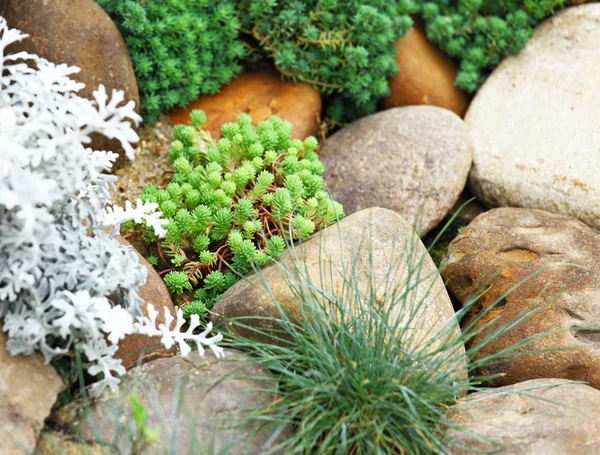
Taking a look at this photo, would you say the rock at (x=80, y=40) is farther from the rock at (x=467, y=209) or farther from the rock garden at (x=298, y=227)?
the rock at (x=467, y=209)

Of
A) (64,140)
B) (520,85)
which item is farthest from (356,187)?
(64,140)

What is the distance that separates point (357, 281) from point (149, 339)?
0.88m

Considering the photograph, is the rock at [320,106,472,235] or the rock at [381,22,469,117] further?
the rock at [381,22,469,117]

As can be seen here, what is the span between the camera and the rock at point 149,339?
8.63ft

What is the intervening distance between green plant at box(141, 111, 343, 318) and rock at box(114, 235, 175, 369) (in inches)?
5.5

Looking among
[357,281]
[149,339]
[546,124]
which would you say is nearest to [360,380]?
[357,281]

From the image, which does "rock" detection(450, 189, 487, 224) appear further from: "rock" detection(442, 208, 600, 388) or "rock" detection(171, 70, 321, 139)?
"rock" detection(171, 70, 321, 139)

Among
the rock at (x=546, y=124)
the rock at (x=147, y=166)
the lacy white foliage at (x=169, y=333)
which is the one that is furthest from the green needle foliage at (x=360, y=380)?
the rock at (x=546, y=124)

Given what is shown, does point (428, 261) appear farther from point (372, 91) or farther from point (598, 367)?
point (372, 91)

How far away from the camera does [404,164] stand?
382cm

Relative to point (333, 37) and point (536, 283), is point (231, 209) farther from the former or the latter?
point (536, 283)

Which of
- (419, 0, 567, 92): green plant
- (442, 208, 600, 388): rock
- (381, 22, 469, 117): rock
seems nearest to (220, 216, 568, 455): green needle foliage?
(442, 208, 600, 388): rock

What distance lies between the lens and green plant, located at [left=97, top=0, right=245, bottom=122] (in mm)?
3633

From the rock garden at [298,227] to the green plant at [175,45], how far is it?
0.01 metres
